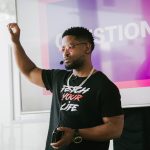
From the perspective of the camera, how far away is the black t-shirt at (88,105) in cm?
143

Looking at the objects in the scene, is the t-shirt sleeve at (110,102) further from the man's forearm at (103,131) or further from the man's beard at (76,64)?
the man's beard at (76,64)

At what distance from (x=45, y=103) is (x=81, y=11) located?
2.06 feet

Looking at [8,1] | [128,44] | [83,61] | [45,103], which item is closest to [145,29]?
[128,44]

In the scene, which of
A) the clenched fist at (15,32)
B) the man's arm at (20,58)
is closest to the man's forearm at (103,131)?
→ the man's arm at (20,58)

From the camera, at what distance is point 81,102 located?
4.92 ft

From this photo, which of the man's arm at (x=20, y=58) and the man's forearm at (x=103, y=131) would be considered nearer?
the man's forearm at (x=103, y=131)

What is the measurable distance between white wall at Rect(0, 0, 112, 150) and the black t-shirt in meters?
0.60

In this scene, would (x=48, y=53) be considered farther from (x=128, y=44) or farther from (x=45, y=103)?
(x=128, y=44)

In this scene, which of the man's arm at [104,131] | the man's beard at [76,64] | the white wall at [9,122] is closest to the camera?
the man's arm at [104,131]

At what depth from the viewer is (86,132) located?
4.65 feet

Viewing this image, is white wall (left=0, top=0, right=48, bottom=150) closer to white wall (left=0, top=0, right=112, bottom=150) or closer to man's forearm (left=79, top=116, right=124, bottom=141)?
white wall (left=0, top=0, right=112, bottom=150)

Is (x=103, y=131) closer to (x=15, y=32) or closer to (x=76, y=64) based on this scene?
(x=76, y=64)

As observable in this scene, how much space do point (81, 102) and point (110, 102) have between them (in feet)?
0.49

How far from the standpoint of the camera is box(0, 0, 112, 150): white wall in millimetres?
2172
